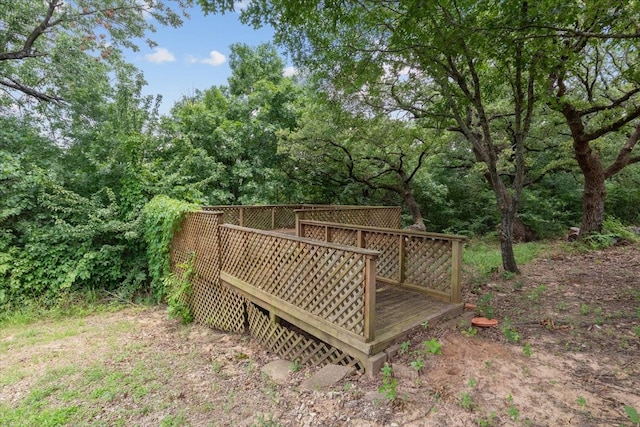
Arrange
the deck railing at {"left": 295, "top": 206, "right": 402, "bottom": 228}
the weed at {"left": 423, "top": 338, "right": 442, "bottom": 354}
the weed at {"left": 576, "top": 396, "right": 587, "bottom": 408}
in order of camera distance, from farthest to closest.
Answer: the deck railing at {"left": 295, "top": 206, "right": 402, "bottom": 228}, the weed at {"left": 423, "top": 338, "right": 442, "bottom": 354}, the weed at {"left": 576, "top": 396, "right": 587, "bottom": 408}

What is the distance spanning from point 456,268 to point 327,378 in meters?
2.01

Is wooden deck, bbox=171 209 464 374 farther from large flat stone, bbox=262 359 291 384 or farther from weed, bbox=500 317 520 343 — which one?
weed, bbox=500 317 520 343

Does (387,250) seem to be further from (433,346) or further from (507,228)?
(507,228)

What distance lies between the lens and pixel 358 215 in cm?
798

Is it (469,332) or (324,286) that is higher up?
(324,286)

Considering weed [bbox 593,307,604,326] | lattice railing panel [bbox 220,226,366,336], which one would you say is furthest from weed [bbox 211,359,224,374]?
weed [bbox 593,307,604,326]

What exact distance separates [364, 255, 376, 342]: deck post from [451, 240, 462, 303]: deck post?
1.43 metres

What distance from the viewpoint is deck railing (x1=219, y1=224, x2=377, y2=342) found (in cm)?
284

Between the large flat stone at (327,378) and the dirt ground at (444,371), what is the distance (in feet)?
0.25

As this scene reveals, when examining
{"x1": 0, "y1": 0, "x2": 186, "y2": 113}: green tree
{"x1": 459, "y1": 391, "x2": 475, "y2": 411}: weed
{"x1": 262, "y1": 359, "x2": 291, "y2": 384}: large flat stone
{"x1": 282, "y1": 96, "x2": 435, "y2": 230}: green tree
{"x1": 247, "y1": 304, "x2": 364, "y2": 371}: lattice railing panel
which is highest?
{"x1": 0, "y1": 0, "x2": 186, "y2": 113}: green tree

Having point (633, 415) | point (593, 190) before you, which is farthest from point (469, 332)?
point (593, 190)

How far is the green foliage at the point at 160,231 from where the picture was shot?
6070 millimetres

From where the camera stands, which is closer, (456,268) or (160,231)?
(456,268)

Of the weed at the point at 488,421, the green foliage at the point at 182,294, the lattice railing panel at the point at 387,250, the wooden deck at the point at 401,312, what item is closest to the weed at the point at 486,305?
the wooden deck at the point at 401,312
